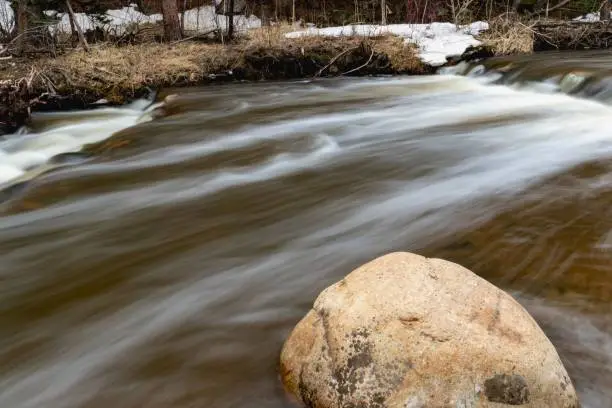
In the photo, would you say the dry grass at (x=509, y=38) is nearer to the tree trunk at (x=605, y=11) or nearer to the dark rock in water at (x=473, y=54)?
the dark rock in water at (x=473, y=54)

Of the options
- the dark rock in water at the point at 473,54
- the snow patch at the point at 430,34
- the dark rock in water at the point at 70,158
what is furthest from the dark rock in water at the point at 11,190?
the dark rock in water at the point at 473,54

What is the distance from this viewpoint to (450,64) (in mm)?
11734

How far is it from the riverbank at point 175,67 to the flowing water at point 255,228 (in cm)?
97

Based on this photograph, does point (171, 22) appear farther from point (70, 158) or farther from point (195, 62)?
point (70, 158)

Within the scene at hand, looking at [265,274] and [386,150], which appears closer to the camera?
[265,274]

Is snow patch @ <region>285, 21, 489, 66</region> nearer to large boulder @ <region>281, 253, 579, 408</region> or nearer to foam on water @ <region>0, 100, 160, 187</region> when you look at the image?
foam on water @ <region>0, 100, 160, 187</region>

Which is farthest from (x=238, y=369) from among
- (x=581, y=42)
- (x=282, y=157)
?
(x=581, y=42)

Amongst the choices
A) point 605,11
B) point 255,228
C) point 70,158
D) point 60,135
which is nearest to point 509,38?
point 605,11

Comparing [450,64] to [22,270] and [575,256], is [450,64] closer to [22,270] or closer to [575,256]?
[575,256]

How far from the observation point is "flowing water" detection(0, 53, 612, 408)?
101 inches

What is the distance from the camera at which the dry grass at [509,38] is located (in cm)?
1195

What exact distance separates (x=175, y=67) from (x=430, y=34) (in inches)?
254

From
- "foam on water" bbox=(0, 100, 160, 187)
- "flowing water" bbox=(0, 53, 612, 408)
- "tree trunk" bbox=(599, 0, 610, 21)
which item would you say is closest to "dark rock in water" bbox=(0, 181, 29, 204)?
"flowing water" bbox=(0, 53, 612, 408)

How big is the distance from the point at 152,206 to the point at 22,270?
1314 millimetres
